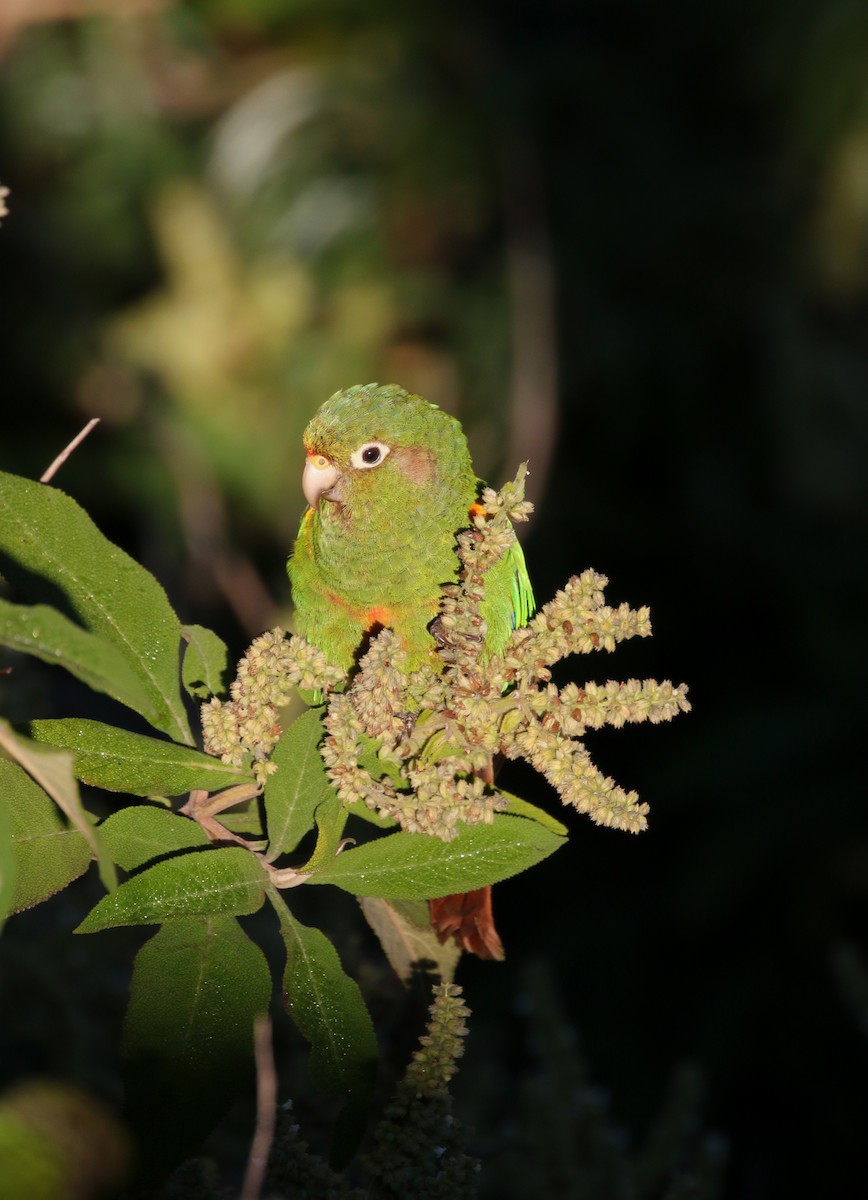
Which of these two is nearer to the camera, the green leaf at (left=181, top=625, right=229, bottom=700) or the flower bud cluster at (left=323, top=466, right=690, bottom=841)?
the flower bud cluster at (left=323, top=466, right=690, bottom=841)

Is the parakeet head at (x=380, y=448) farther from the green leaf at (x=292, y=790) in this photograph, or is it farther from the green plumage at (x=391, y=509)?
the green leaf at (x=292, y=790)

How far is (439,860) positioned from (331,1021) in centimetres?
13

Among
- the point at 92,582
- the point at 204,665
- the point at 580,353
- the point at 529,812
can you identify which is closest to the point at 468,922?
the point at 529,812

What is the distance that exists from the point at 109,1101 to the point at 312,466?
848 millimetres

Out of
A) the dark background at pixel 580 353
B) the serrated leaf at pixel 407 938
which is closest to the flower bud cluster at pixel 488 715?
the serrated leaf at pixel 407 938

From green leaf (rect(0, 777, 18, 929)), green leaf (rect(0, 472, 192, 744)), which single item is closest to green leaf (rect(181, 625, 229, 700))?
green leaf (rect(0, 472, 192, 744))

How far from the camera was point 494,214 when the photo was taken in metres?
4.41

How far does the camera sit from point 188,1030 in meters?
0.70

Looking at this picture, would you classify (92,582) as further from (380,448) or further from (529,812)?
(380,448)

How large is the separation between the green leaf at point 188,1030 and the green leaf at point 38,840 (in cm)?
8

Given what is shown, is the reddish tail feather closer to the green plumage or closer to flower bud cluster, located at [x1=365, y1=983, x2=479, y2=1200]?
flower bud cluster, located at [x1=365, y1=983, x2=479, y2=1200]

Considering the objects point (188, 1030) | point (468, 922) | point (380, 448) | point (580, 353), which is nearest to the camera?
point (188, 1030)

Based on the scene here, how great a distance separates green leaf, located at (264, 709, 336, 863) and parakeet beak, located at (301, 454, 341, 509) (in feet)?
1.98

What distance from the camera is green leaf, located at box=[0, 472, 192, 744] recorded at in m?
0.78
